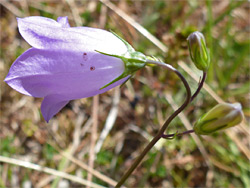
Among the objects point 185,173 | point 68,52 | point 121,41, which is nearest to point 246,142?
point 185,173

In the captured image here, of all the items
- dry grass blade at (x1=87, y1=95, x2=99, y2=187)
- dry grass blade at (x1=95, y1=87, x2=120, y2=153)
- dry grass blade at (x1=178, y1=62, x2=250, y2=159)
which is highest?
dry grass blade at (x1=87, y1=95, x2=99, y2=187)

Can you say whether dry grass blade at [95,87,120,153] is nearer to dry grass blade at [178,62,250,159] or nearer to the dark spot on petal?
dry grass blade at [178,62,250,159]

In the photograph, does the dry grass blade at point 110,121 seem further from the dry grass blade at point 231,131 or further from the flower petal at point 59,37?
the flower petal at point 59,37

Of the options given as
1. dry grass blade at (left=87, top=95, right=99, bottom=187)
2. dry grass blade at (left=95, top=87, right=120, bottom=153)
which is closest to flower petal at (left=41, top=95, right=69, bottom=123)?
dry grass blade at (left=87, top=95, right=99, bottom=187)

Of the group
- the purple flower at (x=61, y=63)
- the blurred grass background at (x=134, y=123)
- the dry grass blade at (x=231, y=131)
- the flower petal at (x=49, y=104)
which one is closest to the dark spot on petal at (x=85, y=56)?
the purple flower at (x=61, y=63)

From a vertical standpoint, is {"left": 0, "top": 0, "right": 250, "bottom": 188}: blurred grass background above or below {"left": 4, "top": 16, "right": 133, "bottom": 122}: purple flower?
below

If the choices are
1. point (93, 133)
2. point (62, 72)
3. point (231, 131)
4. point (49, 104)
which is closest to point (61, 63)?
point (62, 72)

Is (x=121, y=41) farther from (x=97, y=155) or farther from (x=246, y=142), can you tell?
(x=246, y=142)

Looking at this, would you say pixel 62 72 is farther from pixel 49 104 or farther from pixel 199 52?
pixel 199 52

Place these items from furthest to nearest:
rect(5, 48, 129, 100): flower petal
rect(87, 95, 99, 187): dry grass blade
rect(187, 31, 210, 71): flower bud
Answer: rect(87, 95, 99, 187): dry grass blade
rect(187, 31, 210, 71): flower bud
rect(5, 48, 129, 100): flower petal
